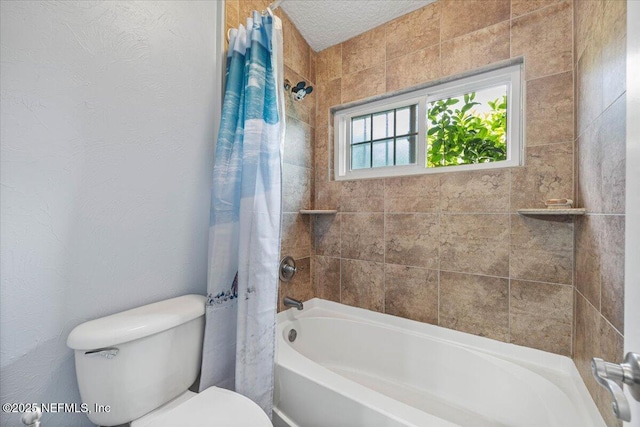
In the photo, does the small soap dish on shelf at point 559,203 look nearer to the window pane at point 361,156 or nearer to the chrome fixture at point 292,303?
the window pane at point 361,156

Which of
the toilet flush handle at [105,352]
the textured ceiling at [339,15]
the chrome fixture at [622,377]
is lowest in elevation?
the toilet flush handle at [105,352]

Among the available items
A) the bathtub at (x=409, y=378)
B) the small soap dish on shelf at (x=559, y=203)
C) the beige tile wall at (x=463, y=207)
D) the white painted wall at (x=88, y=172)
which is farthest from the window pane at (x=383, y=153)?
the white painted wall at (x=88, y=172)

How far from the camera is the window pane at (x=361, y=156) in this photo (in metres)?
1.92

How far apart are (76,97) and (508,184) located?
74.8 inches

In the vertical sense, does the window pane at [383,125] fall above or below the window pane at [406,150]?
above

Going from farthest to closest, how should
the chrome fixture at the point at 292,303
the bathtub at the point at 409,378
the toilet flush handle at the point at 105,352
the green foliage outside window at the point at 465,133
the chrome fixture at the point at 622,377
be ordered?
the chrome fixture at the point at 292,303
the green foliage outside window at the point at 465,133
the bathtub at the point at 409,378
the toilet flush handle at the point at 105,352
the chrome fixture at the point at 622,377

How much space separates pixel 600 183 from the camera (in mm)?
856

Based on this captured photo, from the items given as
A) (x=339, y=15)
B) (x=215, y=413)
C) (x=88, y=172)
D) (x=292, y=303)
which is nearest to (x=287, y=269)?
(x=292, y=303)

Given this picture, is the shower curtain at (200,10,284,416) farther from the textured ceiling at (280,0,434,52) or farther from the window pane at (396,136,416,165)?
the window pane at (396,136,416,165)

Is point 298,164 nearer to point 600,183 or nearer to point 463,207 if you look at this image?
point 463,207

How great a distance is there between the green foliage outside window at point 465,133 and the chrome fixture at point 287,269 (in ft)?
3.71

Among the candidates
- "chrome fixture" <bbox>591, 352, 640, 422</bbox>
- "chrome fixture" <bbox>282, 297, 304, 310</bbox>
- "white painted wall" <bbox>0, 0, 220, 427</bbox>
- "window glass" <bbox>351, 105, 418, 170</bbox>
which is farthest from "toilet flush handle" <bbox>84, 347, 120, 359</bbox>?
"window glass" <bbox>351, 105, 418, 170</bbox>

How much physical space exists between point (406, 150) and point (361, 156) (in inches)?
13.6

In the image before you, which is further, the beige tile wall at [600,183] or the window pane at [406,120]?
the window pane at [406,120]
